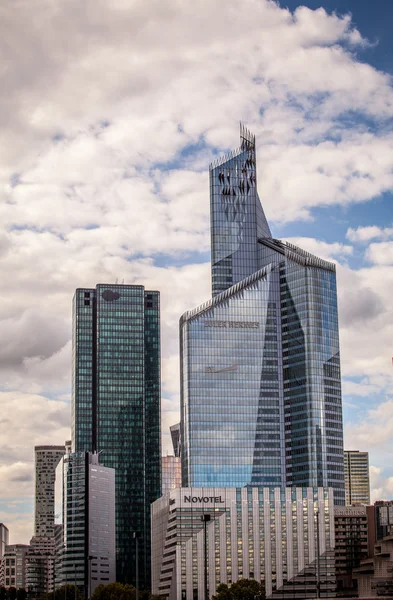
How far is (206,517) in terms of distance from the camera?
137 meters

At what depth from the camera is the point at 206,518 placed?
136m

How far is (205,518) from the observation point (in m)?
136

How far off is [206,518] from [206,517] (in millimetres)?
625

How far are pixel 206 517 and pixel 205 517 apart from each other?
0.93 feet

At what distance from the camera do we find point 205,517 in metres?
137

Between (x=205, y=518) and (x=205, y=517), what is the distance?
1383 mm

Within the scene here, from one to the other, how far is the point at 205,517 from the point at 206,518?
0.88 meters

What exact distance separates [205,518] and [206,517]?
1.14 m

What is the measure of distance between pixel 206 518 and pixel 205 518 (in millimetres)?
526
